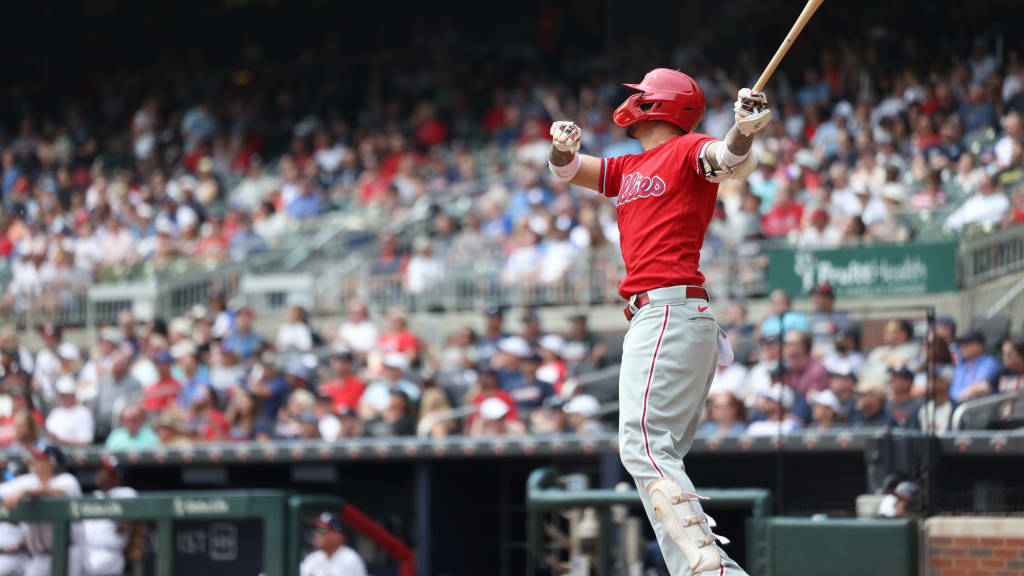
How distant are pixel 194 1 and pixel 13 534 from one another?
15114 mm

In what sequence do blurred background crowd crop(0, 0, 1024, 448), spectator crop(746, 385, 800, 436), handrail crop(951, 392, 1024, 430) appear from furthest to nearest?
blurred background crowd crop(0, 0, 1024, 448) < spectator crop(746, 385, 800, 436) < handrail crop(951, 392, 1024, 430)

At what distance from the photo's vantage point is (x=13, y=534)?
926cm

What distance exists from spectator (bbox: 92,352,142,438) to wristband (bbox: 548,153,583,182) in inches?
316

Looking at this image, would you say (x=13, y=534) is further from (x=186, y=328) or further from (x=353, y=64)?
(x=353, y=64)

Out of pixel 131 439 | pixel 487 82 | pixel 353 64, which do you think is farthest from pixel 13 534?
pixel 353 64

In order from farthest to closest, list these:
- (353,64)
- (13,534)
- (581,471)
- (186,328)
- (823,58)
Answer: (353,64) < (823,58) < (186,328) < (581,471) < (13,534)

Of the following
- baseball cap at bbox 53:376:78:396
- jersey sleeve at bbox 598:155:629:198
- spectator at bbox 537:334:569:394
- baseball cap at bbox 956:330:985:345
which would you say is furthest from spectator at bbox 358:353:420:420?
jersey sleeve at bbox 598:155:629:198

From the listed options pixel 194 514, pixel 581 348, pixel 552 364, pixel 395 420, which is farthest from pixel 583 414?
pixel 194 514

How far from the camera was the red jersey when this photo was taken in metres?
4.89

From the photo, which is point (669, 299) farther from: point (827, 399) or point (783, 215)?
point (783, 215)

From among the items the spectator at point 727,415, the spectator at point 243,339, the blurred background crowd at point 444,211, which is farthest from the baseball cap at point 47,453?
the spectator at point 727,415

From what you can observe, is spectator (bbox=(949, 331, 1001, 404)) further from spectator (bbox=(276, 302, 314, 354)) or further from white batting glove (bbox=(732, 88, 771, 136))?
spectator (bbox=(276, 302, 314, 354))

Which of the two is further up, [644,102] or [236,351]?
[644,102]

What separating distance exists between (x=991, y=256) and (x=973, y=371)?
7.58 ft
